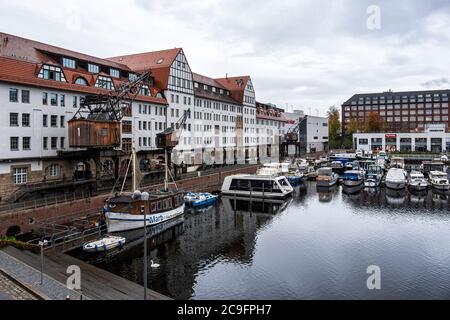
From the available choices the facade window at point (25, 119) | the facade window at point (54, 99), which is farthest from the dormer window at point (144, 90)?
the facade window at point (25, 119)

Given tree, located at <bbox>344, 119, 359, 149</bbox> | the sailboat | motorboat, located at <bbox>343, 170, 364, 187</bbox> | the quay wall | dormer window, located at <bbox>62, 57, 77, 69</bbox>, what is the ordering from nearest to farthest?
1. the quay wall
2. the sailboat
3. dormer window, located at <bbox>62, 57, 77, 69</bbox>
4. motorboat, located at <bbox>343, 170, 364, 187</bbox>
5. tree, located at <bbox>344, 119, 359, 149</bbox>

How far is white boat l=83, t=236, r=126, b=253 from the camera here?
29641 mm

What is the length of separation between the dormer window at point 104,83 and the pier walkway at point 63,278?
2858 cm

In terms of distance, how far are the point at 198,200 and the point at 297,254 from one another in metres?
23.4

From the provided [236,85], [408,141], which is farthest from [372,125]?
[236,85]

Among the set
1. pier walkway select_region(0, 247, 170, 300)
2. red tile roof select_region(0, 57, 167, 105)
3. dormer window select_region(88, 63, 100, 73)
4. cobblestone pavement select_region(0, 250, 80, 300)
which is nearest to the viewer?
cobblestone pavement select_region(0, 250, 80, 300)

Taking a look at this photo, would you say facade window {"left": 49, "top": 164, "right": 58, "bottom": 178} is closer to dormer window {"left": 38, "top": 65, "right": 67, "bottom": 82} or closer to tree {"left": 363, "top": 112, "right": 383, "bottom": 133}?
dormer window {"left": 38, "top": 65, "right": 67, "bottom": 82}

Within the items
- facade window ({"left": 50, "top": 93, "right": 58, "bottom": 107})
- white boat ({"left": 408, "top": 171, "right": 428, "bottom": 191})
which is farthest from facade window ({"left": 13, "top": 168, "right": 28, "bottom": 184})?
white boat ({"left": 408, "top": 171, "right": 428, "bottom": 191})

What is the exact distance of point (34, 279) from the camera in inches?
811

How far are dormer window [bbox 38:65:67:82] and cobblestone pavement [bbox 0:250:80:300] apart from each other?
80.1 ft

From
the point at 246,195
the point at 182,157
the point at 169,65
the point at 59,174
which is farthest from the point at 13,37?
the point at 246,195

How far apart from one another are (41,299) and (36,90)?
2937 centimetres

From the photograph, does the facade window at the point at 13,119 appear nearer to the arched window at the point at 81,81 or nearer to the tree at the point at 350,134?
the arched window at the point at 81,81

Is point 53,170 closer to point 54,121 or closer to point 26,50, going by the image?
point 54,121
